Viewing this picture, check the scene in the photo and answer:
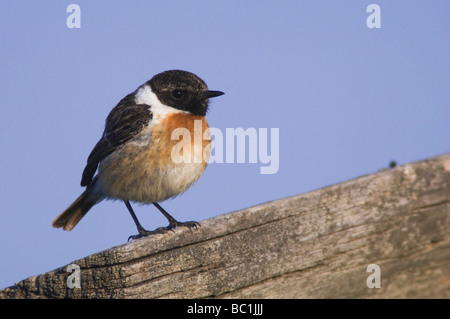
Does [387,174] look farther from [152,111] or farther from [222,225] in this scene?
[152,111]

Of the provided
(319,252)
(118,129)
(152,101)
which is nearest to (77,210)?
(118,129)

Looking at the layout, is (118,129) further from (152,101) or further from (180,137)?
(180,137)

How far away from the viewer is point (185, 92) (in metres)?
7.13

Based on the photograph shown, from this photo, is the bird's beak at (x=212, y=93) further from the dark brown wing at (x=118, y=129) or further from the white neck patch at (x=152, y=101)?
the dark brown wing at (x=118, y=129)

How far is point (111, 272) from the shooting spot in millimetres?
2488

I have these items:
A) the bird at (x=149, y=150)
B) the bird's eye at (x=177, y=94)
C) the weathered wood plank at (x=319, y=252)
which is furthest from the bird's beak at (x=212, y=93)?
the weathered wood plank at (x=319, y=252)

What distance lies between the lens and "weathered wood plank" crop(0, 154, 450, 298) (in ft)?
8.17

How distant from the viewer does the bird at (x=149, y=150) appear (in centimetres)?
632

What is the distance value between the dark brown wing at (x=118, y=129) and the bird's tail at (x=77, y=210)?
0.54 feet

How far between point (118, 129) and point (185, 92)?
0.95 metres

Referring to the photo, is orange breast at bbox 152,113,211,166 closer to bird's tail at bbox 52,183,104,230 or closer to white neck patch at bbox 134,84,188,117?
white neck patch at bbox 134,84,188,117

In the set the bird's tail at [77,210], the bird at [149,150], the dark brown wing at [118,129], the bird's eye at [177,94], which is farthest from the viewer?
the bird's tail at [77,210]

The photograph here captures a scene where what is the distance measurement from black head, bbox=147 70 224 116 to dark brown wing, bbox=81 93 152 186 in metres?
0.32
